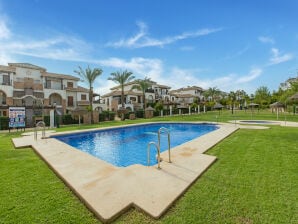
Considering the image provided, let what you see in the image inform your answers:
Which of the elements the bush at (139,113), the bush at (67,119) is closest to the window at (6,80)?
the bush at (67,119)

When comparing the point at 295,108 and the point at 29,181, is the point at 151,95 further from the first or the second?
the point at 29,181

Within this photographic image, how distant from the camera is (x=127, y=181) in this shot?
4.30 meters

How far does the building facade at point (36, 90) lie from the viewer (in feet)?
90.7

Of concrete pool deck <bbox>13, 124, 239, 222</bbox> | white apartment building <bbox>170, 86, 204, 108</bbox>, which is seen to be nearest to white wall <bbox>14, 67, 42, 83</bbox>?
concrete pool deck <bbox>13, 124, 239, 222</bbox>

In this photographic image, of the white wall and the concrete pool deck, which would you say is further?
the white wall

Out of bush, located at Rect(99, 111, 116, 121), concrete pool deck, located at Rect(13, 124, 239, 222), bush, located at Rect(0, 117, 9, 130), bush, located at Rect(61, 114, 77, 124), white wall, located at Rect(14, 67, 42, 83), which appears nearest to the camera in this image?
concrete pool deck, located at Rect(13, 124, 239, 222)

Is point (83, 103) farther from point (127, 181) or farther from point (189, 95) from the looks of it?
point (189, 95)

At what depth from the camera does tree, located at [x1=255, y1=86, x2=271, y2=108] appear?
1954 inches

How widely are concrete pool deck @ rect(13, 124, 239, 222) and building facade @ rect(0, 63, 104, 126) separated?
2139 cm

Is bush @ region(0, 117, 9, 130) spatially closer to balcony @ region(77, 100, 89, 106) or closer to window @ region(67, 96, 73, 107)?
window @ region(67, 96, 73, 107)

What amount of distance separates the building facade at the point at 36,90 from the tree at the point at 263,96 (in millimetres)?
46365

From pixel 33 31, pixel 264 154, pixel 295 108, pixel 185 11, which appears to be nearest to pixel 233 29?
pixel 185 11

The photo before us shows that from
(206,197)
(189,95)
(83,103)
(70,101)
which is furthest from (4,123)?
(189,95)

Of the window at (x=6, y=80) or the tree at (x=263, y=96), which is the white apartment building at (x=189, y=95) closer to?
the tree at (x=263, y=96)
